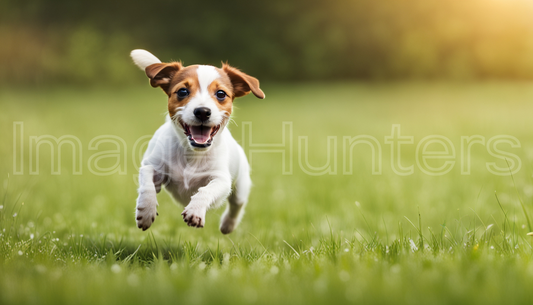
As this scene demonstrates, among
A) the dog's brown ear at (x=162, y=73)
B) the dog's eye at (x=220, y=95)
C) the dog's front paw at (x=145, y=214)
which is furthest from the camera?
the dog's eye at (x=220, y=95)

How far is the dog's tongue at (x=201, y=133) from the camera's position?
9.45 ft

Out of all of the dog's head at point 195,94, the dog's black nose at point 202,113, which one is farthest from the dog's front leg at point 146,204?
the dog's black nose at point 202,113

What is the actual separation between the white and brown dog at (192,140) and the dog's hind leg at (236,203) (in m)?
0.40

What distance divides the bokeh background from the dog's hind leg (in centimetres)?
2015

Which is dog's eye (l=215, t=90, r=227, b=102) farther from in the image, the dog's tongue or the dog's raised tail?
the dog's raised tail

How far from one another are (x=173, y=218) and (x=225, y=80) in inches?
95.0

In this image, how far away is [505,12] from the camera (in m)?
25.5

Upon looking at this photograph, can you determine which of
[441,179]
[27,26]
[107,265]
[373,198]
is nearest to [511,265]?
[107,265]

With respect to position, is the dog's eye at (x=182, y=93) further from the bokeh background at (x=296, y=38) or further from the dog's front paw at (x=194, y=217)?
the bokeh background at (x=296, y=38)

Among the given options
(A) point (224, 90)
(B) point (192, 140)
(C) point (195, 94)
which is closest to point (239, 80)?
(A) point (224, 90)

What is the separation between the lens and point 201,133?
2.93 metres

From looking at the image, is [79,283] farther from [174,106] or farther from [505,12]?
[505,12]

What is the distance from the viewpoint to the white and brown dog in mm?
2812

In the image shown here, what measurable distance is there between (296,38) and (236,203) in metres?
24.5
